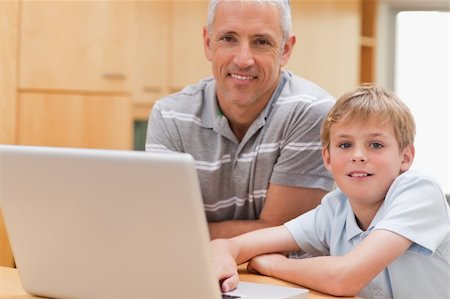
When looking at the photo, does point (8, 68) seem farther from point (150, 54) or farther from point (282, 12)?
point (282, 12)

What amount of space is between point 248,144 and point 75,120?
182 cm

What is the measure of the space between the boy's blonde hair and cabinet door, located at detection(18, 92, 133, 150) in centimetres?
217

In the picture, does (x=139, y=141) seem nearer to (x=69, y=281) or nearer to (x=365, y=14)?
(x=365, y=14)

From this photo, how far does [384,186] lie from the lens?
1667 millimetres

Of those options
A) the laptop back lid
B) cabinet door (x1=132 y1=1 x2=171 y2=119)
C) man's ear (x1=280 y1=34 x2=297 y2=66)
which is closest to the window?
cabinet door (x1=132 y1=1 x2=171 y2=119)

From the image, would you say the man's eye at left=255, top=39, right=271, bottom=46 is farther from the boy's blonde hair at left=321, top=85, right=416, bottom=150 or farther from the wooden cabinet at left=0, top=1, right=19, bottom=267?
the wooden cabinet at left=0, top=1, right=19, bottom=267

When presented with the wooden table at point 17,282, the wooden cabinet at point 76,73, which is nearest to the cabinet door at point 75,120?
the wooden cabinet at point 76,73

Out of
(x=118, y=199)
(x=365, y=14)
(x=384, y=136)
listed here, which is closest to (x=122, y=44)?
(x=365, y=14)

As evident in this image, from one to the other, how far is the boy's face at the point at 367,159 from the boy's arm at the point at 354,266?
5.3 inches

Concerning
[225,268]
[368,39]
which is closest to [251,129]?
[225,268]

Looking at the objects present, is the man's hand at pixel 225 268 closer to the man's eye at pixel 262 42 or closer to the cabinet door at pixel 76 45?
the man's eye at pixel 262 42

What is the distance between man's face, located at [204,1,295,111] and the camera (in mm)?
2051

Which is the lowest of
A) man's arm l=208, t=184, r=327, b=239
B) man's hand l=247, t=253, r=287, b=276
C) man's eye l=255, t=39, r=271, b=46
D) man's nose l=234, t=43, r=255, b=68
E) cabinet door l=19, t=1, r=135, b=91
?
man's hand l=247, t=253, r=287, b=276

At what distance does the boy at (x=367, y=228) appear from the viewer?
5.01ft
